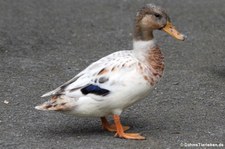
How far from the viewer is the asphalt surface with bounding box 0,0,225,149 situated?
580 centimetres

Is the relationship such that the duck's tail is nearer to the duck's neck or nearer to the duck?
the duck

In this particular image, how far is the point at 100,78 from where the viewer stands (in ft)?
18.5

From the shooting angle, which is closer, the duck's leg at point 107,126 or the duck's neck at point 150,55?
the duck's neck at point 150,55

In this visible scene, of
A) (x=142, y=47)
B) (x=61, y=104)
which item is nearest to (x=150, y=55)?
(x=142, y=47)

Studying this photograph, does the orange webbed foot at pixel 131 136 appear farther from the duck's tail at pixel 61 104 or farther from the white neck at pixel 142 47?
the white neck at pixel 142 47

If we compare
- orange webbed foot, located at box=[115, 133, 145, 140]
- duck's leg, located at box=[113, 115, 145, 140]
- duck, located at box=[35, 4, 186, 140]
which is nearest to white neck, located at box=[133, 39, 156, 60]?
duck, located at box=[35, 4, 186, 140]

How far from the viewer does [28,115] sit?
637 cm

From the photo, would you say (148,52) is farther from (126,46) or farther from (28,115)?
(126,46)

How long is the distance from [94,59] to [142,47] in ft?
9.94

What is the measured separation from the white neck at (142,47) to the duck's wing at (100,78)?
0.23ft

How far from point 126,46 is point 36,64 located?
1743 mm

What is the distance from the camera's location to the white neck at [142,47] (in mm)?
5767

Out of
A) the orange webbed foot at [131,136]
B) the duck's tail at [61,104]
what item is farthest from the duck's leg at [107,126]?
the duck's tail at [61,104]

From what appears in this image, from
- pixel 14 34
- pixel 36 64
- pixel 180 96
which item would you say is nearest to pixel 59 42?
pixel 14 34
